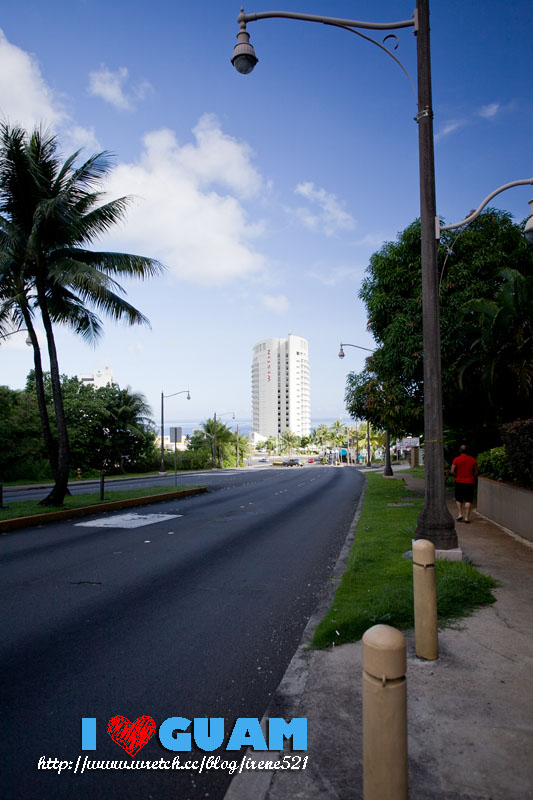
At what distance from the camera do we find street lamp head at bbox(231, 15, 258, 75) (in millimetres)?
7605

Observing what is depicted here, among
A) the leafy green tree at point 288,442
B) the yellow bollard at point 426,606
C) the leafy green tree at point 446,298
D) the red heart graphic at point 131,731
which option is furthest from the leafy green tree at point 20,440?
the leafy green tree at point 288,442

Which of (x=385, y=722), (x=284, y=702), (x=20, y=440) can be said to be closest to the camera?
(x=385, y=722)

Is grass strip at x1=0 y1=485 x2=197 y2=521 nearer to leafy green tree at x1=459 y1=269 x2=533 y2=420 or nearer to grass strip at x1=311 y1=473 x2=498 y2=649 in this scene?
grass strip at x1=311 y1=473 x2=498 y2=649

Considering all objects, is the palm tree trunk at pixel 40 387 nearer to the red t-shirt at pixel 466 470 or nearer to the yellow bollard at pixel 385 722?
the red t-shirt at pixel 466 470

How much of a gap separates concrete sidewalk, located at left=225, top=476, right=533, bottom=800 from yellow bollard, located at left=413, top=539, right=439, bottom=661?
0.36 ft

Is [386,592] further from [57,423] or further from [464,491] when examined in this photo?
[57,423]

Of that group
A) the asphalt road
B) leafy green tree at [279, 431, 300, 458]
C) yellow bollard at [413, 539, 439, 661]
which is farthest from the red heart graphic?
leafy green tree at [279, 431, 300, 458]

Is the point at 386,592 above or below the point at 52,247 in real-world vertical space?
below

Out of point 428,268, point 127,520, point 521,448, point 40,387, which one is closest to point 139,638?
point 428,268

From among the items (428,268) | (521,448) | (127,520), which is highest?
(428,268)

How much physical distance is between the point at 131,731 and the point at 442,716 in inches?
79.3

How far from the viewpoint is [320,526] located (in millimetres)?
12680

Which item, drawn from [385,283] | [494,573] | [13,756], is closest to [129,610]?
[13,756]

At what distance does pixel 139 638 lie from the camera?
16.7 feet
